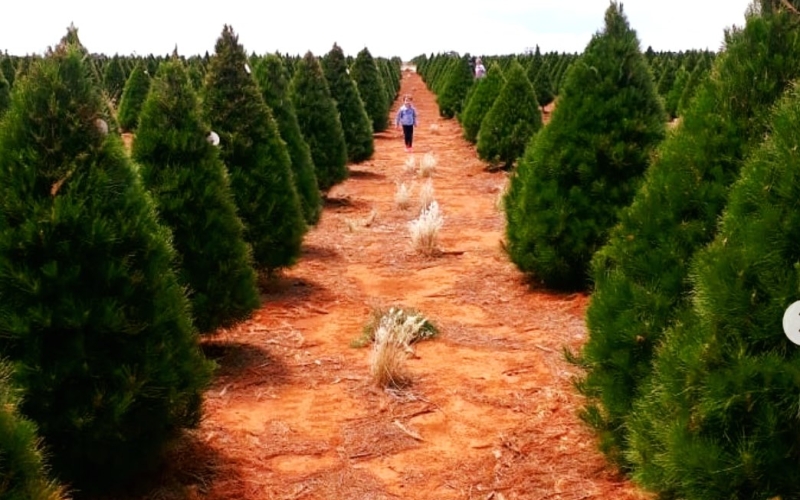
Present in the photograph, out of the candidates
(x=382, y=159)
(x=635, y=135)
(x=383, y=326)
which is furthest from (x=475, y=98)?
(x=383, y=326)

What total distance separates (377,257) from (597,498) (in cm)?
707

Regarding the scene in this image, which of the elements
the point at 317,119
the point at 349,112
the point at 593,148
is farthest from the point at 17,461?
the point at 349,112

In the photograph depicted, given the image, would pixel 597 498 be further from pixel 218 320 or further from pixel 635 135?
pixel 635 135

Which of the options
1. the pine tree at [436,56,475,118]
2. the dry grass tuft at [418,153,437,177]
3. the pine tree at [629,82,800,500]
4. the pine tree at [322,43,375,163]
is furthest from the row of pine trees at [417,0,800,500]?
the pine tree at [436,56,475,118]

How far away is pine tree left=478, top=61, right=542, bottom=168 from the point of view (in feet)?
59.9

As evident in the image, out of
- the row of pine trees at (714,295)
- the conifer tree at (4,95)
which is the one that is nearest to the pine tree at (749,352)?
the row of pine trees at (714,295)

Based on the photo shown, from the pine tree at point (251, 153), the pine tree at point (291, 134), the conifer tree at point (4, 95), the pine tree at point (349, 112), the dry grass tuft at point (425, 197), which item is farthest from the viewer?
the pine tree at point (349, 112)

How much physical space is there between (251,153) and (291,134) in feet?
7.49

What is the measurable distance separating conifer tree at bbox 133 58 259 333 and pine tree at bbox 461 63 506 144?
1584 centimetres

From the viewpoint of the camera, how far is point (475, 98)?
2325cm

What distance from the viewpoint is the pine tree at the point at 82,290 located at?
4.03 metres

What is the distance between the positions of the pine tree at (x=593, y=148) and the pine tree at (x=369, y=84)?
58.6 ft

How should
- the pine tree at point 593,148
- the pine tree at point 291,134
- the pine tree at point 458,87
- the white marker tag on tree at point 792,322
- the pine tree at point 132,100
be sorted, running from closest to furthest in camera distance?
the white marker tag on tree at point 792,322 → the pine tree at point 593,148 → the pine tree at point 291,134 → the pine tree at point 132,100 → the pine tree at point 458,87

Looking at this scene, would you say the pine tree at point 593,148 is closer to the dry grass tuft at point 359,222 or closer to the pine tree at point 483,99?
the dry grass tuft at point 359,222
